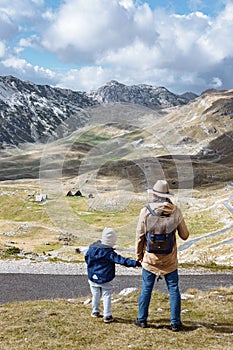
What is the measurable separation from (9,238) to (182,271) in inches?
2390

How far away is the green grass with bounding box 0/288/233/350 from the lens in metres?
9.91

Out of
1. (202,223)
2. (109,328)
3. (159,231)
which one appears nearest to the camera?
(159,231)

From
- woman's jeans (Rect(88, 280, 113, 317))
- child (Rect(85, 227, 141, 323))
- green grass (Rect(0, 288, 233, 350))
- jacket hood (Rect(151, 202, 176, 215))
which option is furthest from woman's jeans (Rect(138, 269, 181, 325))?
jacket hood (Rect(151, 202, 176, 215))

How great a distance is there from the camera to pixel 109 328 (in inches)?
441

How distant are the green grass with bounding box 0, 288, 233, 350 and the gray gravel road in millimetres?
5633

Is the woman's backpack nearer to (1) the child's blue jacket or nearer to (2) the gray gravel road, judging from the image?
(1) the child's blue jacket

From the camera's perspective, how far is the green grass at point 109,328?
991cm

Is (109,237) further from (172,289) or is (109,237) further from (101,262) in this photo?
(172,289)

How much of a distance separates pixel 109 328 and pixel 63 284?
13057mm

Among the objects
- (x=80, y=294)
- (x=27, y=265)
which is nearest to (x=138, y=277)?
(x=80, y=294)

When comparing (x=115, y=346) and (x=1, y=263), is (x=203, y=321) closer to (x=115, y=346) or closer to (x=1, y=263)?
(x=115, y=346)

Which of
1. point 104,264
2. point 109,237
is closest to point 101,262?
point 104,264

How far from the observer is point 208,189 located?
16588 cm

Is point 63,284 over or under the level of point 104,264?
under
